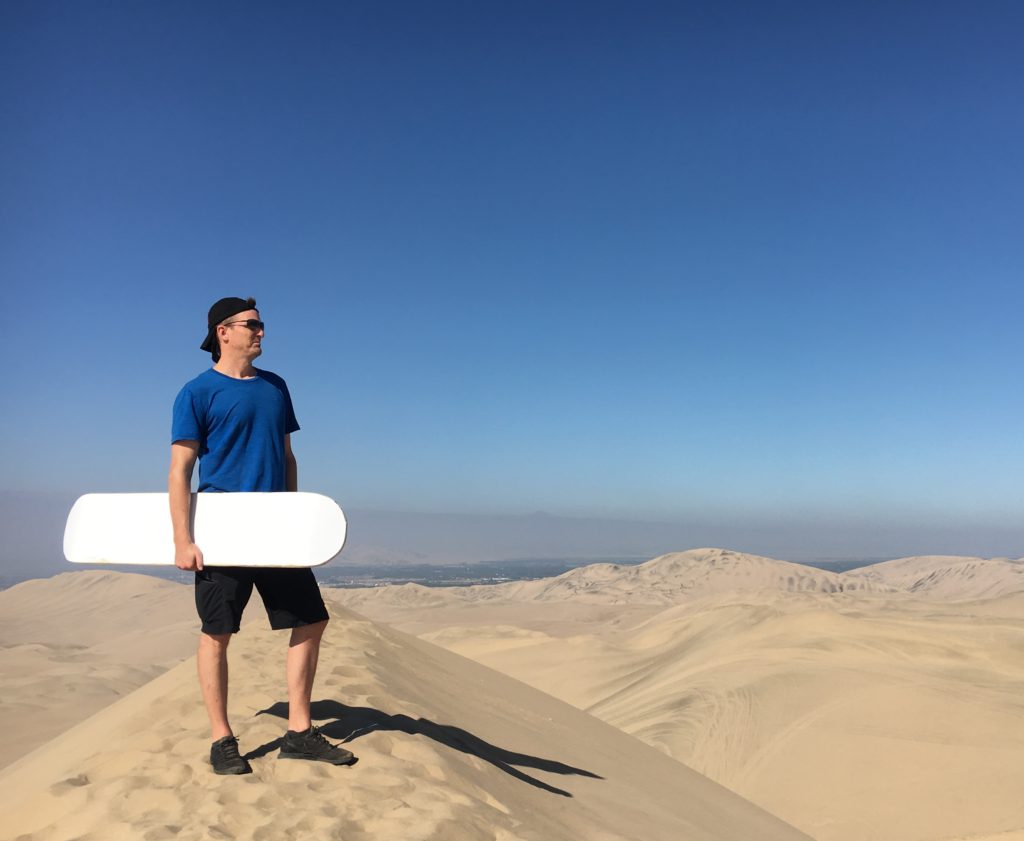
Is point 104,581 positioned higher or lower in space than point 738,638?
lower

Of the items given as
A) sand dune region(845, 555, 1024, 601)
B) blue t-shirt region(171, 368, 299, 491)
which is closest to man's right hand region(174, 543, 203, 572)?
blue t-shirt region(171, 368, 299, 491)

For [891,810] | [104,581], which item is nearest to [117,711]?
[891,810]

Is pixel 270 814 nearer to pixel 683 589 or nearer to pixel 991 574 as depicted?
pixel 683 589

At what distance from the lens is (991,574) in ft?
124

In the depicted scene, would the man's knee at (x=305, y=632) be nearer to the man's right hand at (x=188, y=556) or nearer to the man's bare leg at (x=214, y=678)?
the man's bare leg at (x=214, y=678)

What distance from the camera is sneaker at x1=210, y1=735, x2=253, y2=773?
312cm

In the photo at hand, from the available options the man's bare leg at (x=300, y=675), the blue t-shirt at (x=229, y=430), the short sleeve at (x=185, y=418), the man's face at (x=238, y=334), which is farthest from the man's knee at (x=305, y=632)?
the man's face at (x=238, y=334)

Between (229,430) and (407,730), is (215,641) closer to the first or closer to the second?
(229,430)

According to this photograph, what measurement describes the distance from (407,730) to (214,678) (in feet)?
3.94

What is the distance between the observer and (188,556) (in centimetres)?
305

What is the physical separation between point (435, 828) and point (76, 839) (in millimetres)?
1210

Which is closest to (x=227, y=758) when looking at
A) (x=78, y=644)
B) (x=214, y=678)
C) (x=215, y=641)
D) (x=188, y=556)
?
(x=214, y=678)

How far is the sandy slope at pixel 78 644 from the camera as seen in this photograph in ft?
32.9

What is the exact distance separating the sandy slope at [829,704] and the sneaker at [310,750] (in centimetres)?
504
